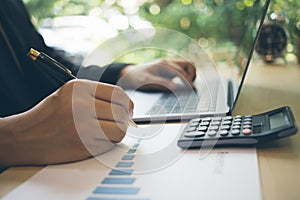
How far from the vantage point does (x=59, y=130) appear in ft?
1.71

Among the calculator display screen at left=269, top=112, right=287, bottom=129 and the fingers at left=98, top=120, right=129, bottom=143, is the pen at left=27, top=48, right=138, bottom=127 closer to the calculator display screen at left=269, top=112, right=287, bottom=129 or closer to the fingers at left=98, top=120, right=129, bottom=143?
the fingers at left=98, top=120, right=129, bottom=143

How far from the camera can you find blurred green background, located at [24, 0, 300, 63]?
179 centimetres

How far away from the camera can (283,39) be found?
1.28 metres

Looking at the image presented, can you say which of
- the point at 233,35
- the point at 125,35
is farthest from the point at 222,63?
the point at 125,35

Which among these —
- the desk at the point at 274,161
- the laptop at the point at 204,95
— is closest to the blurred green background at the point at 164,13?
the laptop at the point at 204,95

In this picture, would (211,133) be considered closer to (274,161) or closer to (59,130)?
(274,161)

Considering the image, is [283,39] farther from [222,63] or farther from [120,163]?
[120,163]

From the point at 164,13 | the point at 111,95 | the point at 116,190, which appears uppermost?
the point at 164,13

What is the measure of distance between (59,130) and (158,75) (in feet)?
1.77

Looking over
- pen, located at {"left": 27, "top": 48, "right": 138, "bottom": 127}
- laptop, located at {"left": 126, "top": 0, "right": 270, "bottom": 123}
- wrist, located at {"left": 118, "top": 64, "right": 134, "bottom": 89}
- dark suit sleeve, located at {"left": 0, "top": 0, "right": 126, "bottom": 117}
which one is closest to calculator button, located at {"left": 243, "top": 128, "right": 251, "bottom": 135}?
laptop, located at {"left": 126, "top": 0, "right": 270, "bottom": 123}

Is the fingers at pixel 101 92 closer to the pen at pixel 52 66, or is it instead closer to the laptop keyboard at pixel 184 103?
the pen at pixel 52 66

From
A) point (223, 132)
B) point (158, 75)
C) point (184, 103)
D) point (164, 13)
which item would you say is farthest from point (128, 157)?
point (164, 13)

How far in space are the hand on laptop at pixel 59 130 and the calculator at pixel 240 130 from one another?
0.12 meters

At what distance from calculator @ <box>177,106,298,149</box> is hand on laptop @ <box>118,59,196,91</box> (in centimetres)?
37
